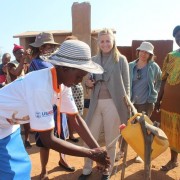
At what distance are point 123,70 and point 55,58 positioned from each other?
2004 mm

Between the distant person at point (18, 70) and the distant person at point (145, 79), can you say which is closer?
the distant person at point (145, 79)

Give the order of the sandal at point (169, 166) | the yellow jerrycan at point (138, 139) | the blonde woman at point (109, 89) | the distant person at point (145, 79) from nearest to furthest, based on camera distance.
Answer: the yellow jerrycan at point (138, 139) < the blonde woman at point (109, 89) < the sandal at point (169, 166) < the distant person at point (145, 79)

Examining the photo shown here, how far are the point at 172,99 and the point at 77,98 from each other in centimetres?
158

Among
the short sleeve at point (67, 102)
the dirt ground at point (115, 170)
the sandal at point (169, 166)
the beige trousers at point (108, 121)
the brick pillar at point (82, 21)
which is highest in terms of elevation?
the brick pillar at point (82, 21)

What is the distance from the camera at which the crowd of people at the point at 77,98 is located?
2.11 m

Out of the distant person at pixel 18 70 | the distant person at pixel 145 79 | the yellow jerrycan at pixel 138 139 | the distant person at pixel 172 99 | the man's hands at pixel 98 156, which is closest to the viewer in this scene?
the man's hands at pixel 98 156

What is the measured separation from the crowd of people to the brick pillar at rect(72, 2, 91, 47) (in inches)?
51.4

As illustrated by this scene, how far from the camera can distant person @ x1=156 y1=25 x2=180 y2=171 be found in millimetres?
4291

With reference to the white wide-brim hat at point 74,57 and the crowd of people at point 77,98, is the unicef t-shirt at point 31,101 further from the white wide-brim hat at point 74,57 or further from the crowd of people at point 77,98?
the white wide-brim hat at point 74,57

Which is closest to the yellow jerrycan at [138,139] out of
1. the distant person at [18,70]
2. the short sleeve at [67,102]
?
the short sleeve at [67,102]

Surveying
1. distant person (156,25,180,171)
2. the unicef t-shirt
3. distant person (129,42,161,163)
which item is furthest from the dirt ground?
the unicef t-shirt

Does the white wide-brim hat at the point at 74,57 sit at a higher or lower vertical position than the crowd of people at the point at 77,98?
higher

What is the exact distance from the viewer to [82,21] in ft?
22.0

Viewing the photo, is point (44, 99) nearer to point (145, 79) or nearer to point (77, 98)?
point (145, 79)
